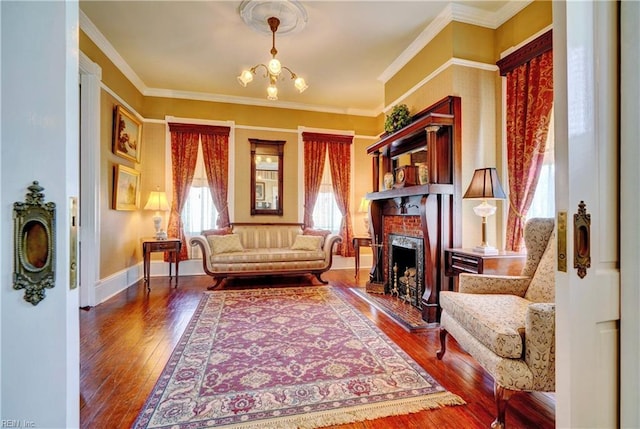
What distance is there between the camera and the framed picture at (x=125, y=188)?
411 cm

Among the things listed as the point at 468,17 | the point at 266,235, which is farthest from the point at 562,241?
the point at 266,235

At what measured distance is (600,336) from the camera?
0.81m

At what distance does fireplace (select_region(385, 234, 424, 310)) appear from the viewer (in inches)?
131

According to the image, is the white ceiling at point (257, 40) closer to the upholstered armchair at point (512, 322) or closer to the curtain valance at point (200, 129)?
the curtain valance at point (200, 129)

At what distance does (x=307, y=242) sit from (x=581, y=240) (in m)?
4.31

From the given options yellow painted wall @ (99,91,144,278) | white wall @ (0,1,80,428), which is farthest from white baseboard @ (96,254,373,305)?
white wall @ (0,1,80,428)

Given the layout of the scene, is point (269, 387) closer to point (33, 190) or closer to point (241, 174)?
point (33, 190)

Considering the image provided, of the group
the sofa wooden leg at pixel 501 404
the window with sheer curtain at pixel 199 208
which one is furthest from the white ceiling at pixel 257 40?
the sofa wooden leg at pixel 501 404

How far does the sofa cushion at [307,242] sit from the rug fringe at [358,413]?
10.7ft

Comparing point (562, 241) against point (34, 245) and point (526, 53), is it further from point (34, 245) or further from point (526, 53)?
point (526, 53)

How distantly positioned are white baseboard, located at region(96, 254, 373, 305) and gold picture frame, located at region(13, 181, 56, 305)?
A: 3.69 metres

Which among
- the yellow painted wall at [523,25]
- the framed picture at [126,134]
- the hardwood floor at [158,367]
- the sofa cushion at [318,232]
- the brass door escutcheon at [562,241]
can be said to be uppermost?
the yellow painted wall at [523,25]

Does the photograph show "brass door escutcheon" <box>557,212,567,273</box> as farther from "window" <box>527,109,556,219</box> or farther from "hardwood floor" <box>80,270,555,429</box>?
"window" <box>527,109,556,219</box>

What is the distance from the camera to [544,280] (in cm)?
205
